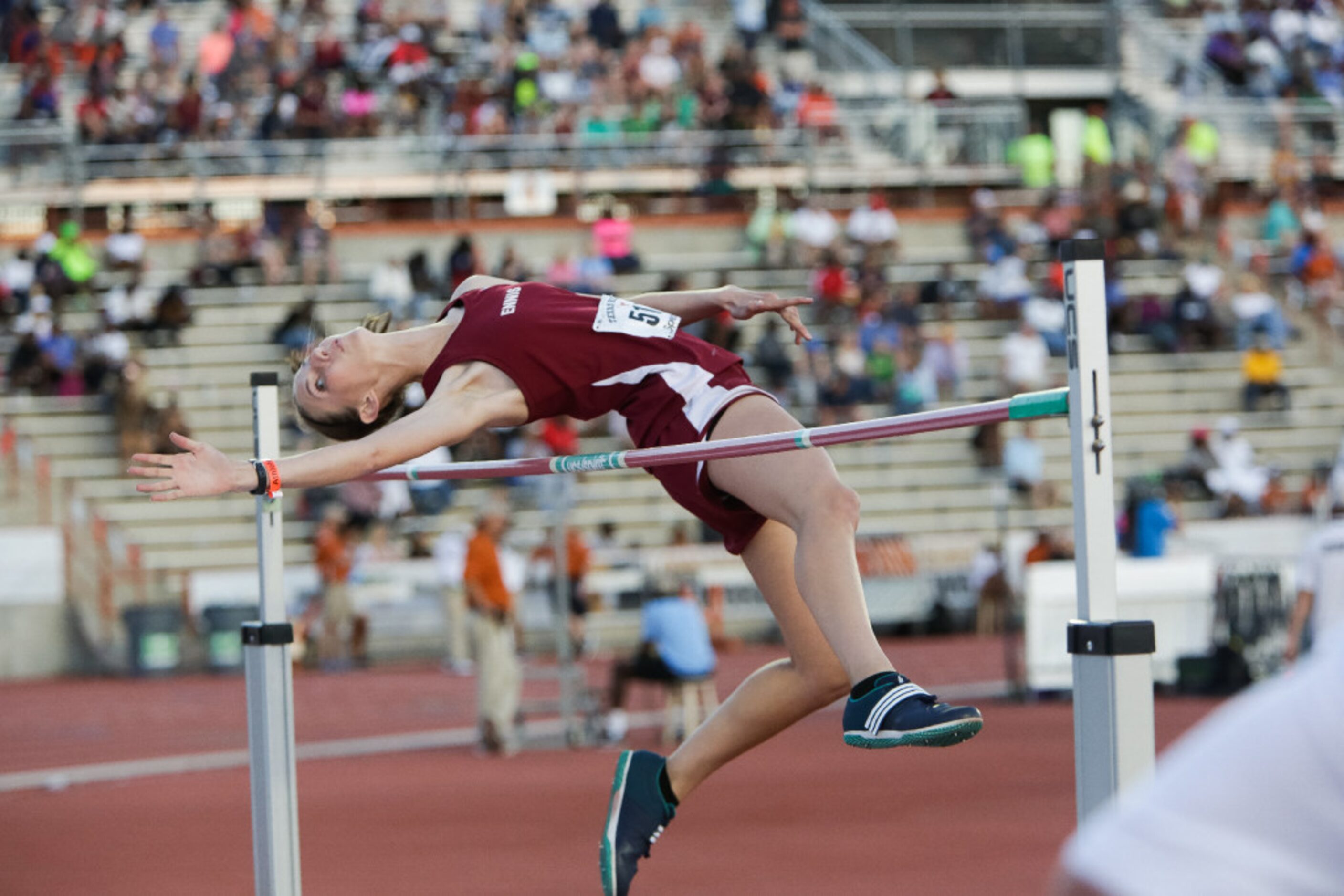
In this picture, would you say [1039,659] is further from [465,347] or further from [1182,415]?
[465,347]

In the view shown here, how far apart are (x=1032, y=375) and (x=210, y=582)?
28.4 ft

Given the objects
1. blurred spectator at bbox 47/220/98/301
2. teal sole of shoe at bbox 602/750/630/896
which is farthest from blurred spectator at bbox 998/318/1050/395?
teal sole of shoe at bbox 602/750/630/896

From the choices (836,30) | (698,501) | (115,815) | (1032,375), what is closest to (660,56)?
(836,30)

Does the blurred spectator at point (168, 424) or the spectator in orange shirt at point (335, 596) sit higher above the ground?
the blurred spectator at point (168, 424)

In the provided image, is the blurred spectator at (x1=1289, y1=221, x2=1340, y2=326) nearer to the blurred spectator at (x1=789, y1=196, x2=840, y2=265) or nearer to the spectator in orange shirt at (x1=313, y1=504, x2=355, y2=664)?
the blurred spectator at (x1=789, y1=196, x2=840, y2=265)

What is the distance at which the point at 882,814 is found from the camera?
8.52 metres

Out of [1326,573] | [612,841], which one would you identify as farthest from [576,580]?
[612,841]

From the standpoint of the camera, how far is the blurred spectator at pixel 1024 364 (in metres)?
19.4

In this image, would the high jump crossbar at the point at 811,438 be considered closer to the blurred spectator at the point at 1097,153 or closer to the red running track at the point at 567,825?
the red running track at the point at 567,825

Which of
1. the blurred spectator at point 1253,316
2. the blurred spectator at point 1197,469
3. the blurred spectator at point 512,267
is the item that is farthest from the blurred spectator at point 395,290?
the blurred spectator at point 1253,316

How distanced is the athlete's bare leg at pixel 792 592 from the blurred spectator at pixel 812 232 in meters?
16.0

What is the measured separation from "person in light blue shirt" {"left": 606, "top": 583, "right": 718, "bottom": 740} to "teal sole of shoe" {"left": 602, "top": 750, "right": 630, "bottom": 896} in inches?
244

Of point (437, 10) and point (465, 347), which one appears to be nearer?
point (465, 347)

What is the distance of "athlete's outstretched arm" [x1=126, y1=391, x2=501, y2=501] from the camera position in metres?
3.56
